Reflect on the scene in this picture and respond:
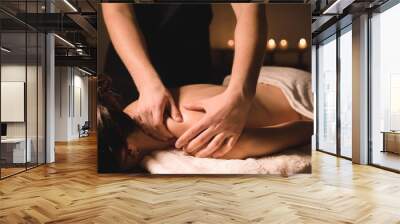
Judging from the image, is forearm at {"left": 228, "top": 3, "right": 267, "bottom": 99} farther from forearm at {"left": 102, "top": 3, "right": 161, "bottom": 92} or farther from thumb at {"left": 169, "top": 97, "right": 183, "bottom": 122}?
forearm at {"left": 102, "top": 3, "right": 161, "bottom": 92}

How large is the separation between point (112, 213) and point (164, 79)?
2812mm

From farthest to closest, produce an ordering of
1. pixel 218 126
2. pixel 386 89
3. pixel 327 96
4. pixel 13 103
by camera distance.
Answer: pixel 327 96 → pixel 386 89 → pixel 13 103 → pixel 218 126

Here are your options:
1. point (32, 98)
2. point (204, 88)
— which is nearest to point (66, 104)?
point (32, 98)

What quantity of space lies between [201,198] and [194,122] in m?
1.68

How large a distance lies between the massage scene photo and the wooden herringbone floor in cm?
39

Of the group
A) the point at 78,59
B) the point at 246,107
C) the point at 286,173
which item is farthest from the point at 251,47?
the point at 78,59

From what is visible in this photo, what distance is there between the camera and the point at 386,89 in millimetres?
7648

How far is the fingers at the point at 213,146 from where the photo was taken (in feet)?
21.1

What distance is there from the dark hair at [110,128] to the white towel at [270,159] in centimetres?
50

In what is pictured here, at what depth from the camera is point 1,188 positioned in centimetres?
578

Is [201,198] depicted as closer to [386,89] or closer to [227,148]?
[227,148]

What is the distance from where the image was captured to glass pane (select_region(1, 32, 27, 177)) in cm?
681

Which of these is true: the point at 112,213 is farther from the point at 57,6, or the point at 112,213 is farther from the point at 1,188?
the point at 57,6

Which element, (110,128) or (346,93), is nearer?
(110,128)
